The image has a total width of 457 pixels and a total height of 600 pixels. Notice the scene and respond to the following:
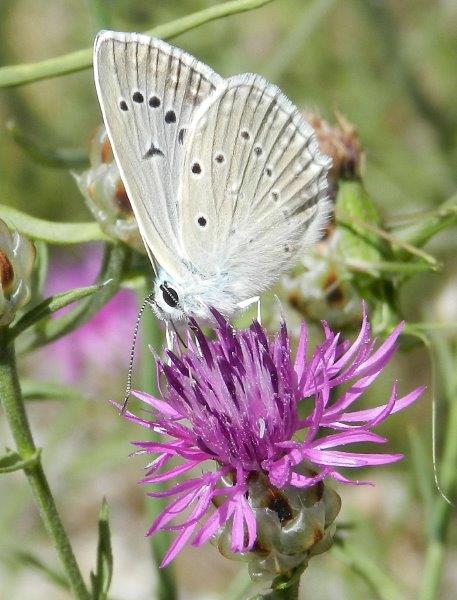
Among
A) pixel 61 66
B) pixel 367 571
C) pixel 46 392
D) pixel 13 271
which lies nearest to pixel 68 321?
pixel 46 392

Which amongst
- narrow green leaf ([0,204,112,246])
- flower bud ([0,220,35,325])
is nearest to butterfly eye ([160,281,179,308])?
narrow green leaf ([0,204,112,246])

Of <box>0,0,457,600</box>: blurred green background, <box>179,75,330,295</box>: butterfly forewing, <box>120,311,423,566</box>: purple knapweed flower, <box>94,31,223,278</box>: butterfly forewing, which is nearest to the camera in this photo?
<box>120,311,423,566</box>: purple knapweed flower

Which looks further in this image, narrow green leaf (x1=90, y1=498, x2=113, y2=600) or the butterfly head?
the butterfly head

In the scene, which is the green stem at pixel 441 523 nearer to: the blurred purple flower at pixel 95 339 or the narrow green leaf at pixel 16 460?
the narrow green leaf at pixel 16 460

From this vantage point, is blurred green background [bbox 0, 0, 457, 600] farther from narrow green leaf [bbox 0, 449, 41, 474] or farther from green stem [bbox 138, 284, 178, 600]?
narrow green leaf [bbox 0, 449, 41, 474]

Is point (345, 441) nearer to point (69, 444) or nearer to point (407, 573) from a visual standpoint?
point (407, 573)

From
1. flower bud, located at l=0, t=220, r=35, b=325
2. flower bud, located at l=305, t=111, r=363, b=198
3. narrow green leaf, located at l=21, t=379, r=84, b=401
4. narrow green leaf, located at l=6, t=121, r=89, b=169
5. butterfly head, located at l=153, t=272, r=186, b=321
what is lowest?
narrow green leaf, located at l=21, t=379, r=84, b=401

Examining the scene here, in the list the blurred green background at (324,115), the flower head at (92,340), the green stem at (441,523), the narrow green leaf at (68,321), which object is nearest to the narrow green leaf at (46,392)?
the narrow green leaf at (68,321)
